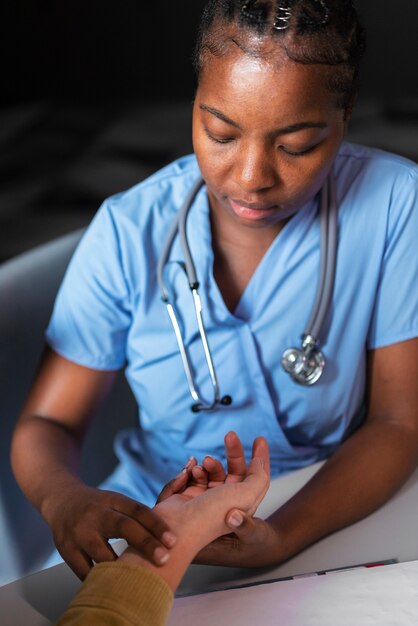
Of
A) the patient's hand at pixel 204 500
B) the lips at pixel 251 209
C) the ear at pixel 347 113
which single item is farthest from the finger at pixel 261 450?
the ear at pixel 347 113

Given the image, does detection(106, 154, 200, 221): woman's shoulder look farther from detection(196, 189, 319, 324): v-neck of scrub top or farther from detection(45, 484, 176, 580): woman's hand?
detection(45, 484, 176, 580): woman's hand

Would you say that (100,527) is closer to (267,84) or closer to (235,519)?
(235,519)

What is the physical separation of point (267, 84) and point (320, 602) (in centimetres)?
43

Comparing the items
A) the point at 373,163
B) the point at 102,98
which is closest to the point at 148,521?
the point at 373,163

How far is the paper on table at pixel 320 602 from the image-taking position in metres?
0.68

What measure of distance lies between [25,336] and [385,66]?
4.57 ft

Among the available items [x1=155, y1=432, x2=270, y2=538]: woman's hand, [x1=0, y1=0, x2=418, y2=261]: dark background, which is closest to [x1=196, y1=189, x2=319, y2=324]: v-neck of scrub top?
[x1=155, y1=432, x2=270, y2=538]: woman's hand

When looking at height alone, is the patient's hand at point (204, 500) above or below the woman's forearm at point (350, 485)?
above

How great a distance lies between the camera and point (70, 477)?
90 cm

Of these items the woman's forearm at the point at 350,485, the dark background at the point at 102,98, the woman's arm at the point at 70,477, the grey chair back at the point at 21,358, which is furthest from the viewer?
the dark background at the point at 102,98

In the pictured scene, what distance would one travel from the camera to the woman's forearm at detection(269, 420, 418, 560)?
2.76 feet

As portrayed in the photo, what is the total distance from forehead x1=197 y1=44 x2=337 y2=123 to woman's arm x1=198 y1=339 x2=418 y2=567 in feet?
1.04

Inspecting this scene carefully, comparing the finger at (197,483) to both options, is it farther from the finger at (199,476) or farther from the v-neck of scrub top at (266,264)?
the v-neck of scrub top at (266,264)

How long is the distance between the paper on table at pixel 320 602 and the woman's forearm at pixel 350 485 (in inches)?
3.4
